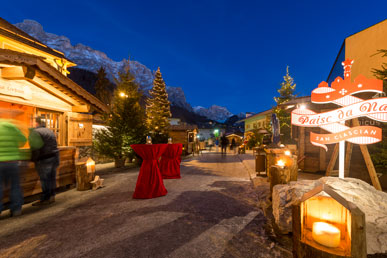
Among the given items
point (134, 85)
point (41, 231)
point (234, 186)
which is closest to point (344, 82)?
point (234, 186)

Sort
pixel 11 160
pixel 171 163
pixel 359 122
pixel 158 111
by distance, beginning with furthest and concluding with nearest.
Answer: pixel 158 111
pixel 171 163
pixel 359 122
pixel 11 160

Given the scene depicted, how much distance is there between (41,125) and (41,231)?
2.64 metres

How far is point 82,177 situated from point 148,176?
2.30 metres

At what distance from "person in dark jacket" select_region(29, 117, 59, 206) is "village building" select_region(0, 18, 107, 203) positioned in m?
0.41

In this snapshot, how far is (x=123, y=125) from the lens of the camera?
9.91 m

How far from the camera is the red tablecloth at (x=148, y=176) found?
4609 millimetres

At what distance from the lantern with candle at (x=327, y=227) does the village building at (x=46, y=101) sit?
18.6 feet

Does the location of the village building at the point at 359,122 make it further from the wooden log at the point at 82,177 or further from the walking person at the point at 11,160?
the walking person at the point at 11,160

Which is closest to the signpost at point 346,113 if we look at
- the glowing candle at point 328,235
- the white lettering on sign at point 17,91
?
the glowing candle at point 328,235

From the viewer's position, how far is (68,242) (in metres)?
2.58

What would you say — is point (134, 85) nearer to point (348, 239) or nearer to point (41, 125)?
point (41, 125)

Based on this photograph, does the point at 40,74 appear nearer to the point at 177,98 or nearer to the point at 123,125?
the point at 123,125

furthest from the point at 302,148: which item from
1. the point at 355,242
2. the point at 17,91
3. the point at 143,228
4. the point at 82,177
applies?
the point at 17,91

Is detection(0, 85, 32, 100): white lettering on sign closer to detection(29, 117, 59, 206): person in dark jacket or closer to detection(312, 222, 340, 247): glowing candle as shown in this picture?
detection(29, 117, 59, 206): person in dark jacket
